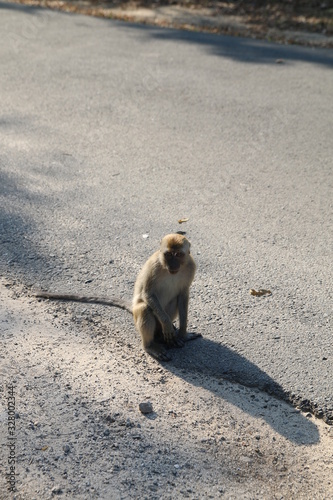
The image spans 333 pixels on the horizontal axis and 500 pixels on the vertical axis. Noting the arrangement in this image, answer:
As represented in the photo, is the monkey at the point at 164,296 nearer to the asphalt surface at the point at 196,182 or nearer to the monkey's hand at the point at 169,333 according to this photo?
the monkey's hand at the point at 169,333

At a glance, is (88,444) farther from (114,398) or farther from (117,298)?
(117,298)

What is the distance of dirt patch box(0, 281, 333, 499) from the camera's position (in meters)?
3.48

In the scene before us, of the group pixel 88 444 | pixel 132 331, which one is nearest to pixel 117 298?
pixel 132 331

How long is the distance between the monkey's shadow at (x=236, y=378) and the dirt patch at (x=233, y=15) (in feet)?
27.8

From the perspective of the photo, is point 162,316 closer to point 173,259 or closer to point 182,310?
point 182,310

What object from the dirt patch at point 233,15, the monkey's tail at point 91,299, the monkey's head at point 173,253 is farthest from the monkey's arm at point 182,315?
the dirt patch at point 233,15

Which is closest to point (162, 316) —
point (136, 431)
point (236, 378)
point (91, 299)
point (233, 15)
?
point (236, 378)

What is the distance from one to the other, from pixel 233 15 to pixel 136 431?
38.0ft

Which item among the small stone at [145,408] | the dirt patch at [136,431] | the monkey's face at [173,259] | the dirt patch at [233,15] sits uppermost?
the dirt patch at [233,15]

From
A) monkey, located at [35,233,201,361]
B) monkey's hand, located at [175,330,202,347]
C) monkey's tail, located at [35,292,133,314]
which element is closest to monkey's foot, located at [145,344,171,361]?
monkey, located at [35,233,201,361]

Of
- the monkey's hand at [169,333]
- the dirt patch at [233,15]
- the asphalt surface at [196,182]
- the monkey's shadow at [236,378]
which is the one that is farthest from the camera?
the dirt patch at [233,15]

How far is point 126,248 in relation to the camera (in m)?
5.88

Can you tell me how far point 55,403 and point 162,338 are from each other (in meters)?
0.98

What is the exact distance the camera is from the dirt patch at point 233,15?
12438mm
